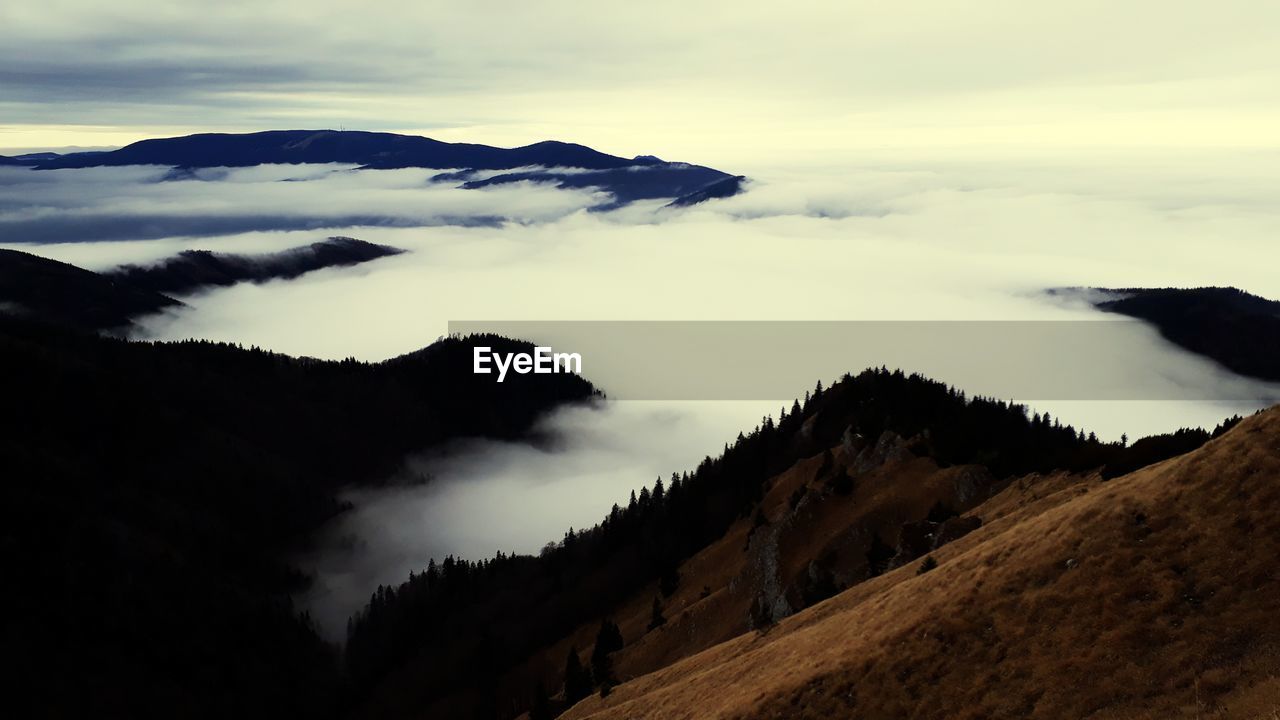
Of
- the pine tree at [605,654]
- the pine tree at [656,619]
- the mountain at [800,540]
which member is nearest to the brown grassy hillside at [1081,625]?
the mountain at [800,540]

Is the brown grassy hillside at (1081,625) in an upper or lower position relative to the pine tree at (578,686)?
upper

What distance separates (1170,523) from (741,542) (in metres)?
102

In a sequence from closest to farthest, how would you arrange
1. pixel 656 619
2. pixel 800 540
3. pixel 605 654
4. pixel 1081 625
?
pixel 1081 625, pixel 800 540, pixel 605 654, pixel 656 619

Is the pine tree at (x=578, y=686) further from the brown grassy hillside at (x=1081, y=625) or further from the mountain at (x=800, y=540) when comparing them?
the brown grassy hillside at (x=1081, y=625)

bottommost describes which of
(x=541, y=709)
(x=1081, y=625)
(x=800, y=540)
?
(x=541, y=709)

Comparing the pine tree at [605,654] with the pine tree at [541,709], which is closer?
the pine tree at [541,709]

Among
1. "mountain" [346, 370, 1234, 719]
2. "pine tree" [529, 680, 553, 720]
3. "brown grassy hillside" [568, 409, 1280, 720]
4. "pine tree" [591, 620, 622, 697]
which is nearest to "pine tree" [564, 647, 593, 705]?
"mountain" [346, 370, 1234, 719]

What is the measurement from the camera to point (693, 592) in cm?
14488

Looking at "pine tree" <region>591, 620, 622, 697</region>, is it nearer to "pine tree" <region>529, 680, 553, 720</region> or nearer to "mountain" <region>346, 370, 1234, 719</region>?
"mountain" <region>346, 370, 1234, 719</region>

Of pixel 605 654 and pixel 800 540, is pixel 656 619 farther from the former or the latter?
pixel 800 540

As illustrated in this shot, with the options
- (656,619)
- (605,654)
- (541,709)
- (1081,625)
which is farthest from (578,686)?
(1081,625)

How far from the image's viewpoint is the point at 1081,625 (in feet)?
153

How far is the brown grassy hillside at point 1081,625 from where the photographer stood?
41031 millimetres

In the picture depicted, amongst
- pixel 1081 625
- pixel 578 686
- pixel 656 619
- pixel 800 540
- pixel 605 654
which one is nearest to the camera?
pixel 1081 625
